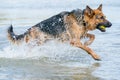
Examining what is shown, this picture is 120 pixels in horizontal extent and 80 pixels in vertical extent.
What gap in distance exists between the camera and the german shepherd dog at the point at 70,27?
9469 mm

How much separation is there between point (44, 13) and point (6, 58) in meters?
8.42

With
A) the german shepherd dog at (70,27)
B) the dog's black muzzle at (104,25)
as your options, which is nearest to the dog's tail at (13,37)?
the german shepherd dog at (70,27)

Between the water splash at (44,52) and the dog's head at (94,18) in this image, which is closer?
the dog's head at (94,18)

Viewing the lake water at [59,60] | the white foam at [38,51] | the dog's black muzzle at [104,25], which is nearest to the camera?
the lake water at [59,60]

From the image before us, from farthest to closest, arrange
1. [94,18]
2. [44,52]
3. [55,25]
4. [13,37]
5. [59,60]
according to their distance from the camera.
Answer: [44,52]
[13,37]
[55,25]
[94,18]
[59,60]

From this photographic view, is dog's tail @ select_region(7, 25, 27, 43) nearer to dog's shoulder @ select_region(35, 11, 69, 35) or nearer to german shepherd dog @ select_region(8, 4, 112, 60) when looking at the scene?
german shepherd dog @ select_region(8, 4, 112, 60)

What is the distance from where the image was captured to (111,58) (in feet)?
29.5

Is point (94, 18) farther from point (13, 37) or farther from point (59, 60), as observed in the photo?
point (13, 37)

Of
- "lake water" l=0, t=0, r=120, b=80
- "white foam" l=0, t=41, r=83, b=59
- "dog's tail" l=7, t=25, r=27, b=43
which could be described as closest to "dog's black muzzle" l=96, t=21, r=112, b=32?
"lake water" l=0, t=0, r=120, b=80

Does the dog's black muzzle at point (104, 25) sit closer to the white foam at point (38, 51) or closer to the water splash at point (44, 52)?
the water splash at point (44, 52)

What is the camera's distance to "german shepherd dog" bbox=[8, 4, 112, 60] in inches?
373

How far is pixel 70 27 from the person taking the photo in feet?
31.5

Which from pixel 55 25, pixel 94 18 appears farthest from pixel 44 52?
pixel 94 18

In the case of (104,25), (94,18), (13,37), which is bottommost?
(13,37)
